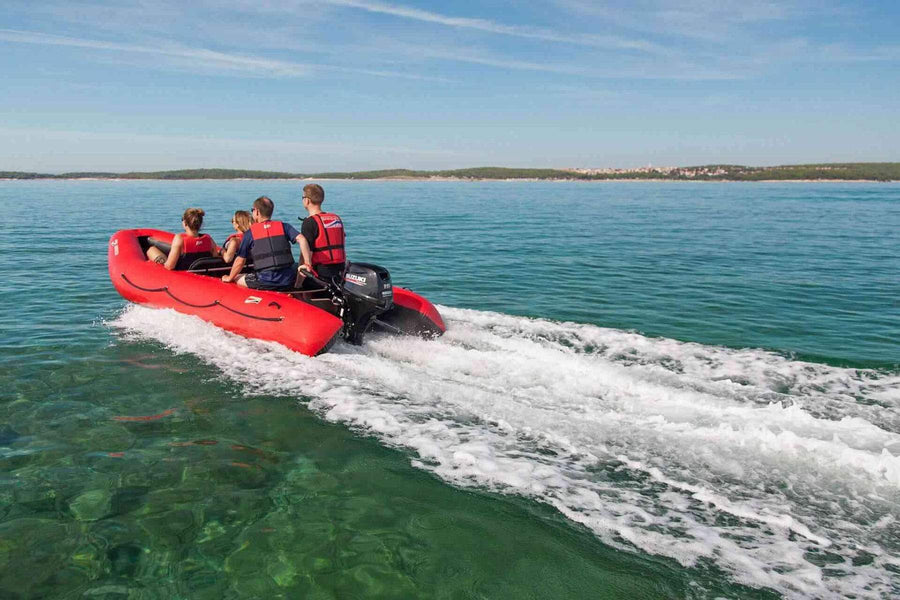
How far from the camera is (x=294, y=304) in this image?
692 centimetres

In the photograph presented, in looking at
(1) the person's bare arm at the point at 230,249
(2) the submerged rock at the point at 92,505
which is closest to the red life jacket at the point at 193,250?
(1) the person's bare arm at the point at 230,249

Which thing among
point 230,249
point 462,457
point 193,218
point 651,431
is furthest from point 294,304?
point 651,431

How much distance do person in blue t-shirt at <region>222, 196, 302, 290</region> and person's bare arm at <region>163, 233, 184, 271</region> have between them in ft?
3.60

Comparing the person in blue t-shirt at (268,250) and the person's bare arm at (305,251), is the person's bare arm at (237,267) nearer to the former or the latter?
the person in blue t-shirt at (268,250)

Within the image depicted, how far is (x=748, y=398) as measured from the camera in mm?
5719

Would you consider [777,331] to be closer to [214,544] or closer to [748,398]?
[748,398]

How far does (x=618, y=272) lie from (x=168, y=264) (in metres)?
8.78

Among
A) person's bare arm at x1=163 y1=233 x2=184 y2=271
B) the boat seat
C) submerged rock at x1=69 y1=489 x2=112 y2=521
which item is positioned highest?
person's bare arm at x1=163 y1=233 x2=184 y2=271

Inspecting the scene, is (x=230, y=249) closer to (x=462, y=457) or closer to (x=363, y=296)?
(x=363, y=296)

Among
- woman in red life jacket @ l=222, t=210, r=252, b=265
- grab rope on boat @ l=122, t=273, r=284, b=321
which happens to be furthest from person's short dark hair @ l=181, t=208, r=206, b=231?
grab rope on boat @ l=122, t=273, r=284, b=321

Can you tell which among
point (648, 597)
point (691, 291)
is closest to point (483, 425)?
point (648, 597)

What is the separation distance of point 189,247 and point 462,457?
216 inches

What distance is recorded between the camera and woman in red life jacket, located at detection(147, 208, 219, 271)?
25.6 feet

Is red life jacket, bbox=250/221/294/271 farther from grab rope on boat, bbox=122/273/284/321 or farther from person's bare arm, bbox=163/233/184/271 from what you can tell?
person's bare arm, bbox=163/233/184/271
